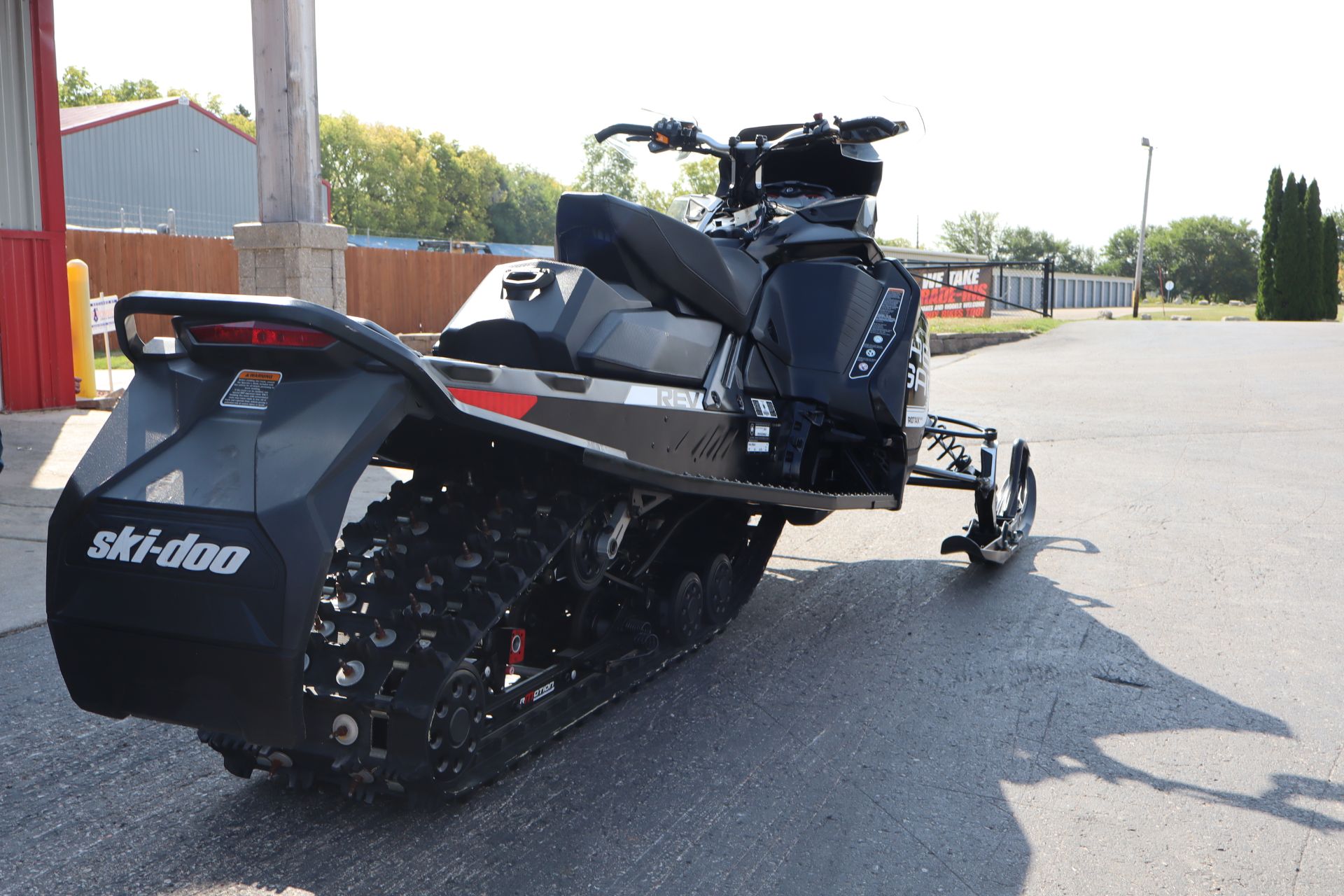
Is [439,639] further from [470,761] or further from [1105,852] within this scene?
[1105,852]

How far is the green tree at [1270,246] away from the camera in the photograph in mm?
42156

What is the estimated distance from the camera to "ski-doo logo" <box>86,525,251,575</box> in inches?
98.8

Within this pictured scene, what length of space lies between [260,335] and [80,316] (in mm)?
11239

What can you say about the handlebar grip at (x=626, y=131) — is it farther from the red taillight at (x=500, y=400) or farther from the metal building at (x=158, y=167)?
the metal building at (x=158, y=167)

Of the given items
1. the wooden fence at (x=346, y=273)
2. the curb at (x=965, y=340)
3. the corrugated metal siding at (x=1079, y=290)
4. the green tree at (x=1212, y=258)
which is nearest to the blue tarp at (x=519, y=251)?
the wooden fence at (x=346, y=273)

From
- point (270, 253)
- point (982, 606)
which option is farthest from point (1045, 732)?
point (270, 253)

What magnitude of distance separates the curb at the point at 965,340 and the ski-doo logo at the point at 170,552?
19.7m

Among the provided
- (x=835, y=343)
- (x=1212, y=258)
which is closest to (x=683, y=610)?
(x=835, y=343)

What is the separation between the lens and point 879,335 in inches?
199

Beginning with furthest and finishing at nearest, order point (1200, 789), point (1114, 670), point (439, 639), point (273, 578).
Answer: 1. point (1114, 670)
2. point (1200, 789)
3. point (439, 639)
4. point (273, 578)

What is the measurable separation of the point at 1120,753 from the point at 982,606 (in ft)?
5.85

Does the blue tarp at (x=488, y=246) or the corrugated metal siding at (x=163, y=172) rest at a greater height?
the corrugated metal siding at (x=163, y=172)

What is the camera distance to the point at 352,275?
26.4 metres

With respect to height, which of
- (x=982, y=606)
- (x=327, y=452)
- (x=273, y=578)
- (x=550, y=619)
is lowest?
(x=982, y=606)
